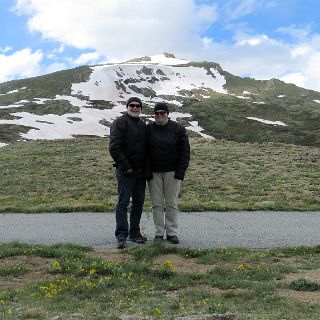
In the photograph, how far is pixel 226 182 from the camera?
2208 cm

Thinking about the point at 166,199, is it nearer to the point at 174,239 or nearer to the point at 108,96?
the point at 174,239

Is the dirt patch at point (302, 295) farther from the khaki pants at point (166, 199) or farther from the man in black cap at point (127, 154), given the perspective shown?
the man in black cap at point (127, 154)

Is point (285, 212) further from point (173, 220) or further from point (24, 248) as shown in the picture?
point (24, 248)

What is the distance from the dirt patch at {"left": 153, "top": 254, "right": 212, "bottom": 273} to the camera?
9203 millimetres

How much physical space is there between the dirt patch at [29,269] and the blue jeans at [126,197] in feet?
6.53

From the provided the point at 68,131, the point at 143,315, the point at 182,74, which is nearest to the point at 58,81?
the point at 182,74

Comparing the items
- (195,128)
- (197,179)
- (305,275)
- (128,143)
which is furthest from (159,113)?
(195,128)

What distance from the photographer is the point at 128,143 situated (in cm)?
1123

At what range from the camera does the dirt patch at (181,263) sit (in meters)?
9.20

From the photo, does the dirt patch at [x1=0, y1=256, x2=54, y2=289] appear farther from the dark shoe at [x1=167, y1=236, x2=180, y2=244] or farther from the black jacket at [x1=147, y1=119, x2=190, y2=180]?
the black jacket at [x1=147, y1=119, x2=190, y2=180]

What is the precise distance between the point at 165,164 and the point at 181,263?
2.79 metres

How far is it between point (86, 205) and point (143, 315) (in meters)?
10.3

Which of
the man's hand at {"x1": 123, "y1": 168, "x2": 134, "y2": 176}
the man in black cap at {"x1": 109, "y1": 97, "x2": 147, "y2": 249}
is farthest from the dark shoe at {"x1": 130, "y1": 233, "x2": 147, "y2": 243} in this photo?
the man's hand at {"x1": 123, "y1": 168, "x2": 134, "y2": 176}

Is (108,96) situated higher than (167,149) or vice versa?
(108,96)
